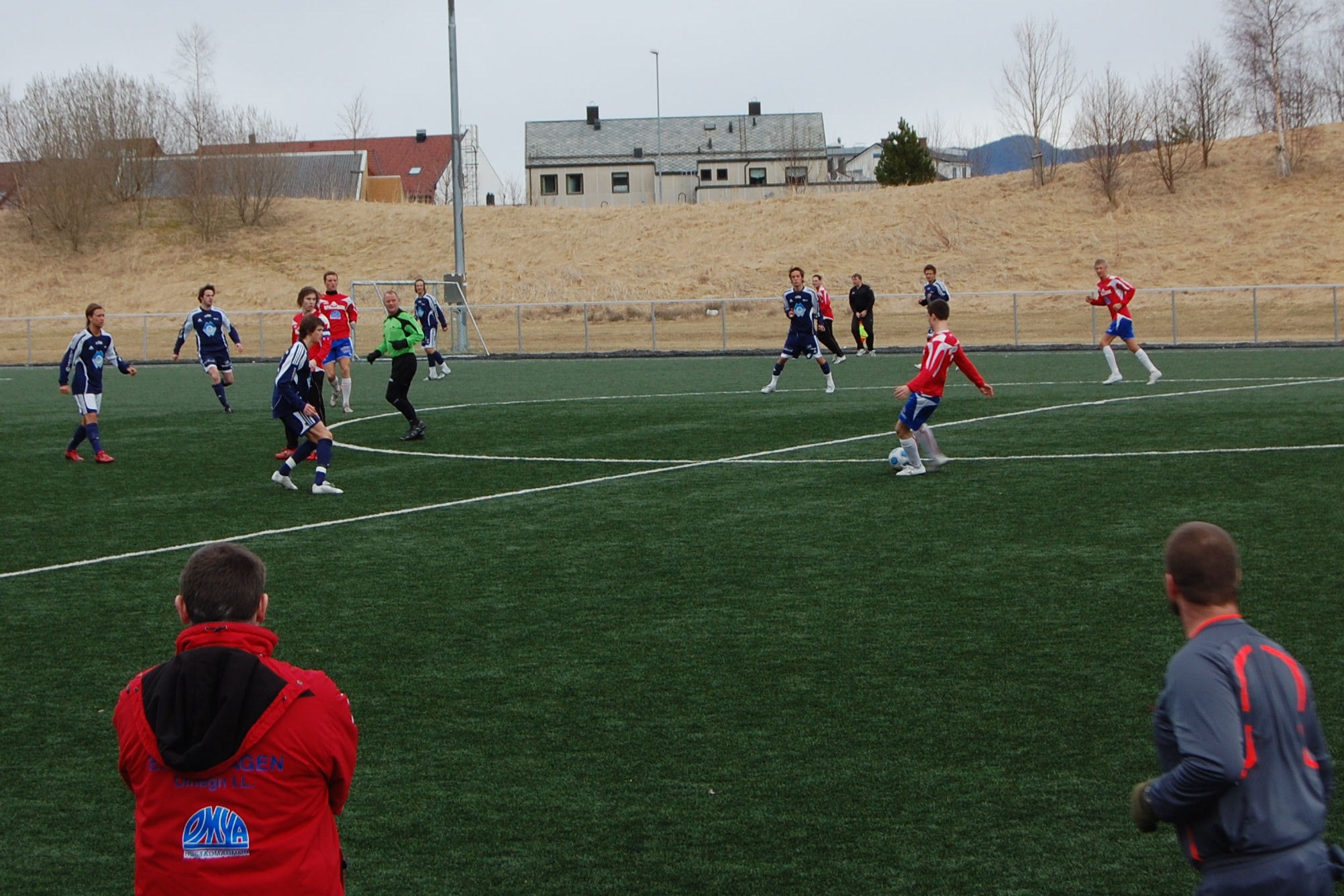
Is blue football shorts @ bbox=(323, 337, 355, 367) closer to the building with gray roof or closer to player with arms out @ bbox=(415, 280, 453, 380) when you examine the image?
player with arms out @ bbox=(415, 280, 453, 380)

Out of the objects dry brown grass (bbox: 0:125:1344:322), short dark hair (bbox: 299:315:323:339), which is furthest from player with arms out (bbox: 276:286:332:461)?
dry brown grass (bbox: 0:125:1344:322)

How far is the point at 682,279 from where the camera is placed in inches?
2290

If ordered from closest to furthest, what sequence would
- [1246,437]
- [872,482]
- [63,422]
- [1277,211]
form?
[872,482] < [1246,437] < [63,422] < [1277,211]

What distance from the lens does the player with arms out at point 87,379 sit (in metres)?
16.2

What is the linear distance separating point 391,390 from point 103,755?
11.4 meters

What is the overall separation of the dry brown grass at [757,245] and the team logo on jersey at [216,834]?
5016cm

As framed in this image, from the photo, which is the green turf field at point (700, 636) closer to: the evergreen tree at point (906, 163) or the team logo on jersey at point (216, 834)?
the team logo on jersey at point (216, 834)

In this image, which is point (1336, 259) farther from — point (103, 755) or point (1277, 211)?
point (103, 755)

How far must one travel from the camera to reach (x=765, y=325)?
4722 centimetres

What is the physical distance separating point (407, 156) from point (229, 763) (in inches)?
3801

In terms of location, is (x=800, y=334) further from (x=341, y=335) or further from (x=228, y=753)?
(x=228, y=753)

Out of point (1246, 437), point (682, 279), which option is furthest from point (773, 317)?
point (1246, 437)

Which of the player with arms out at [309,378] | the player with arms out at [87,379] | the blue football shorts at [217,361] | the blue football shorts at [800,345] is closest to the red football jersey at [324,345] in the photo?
the blue football shorts at [217,361]

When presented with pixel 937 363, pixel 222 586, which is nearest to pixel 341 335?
pixel 937 363
